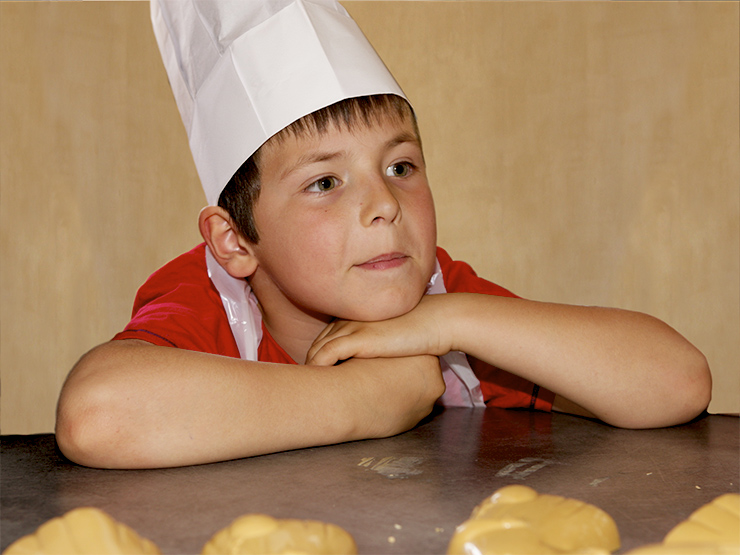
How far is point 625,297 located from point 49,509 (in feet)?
5.73

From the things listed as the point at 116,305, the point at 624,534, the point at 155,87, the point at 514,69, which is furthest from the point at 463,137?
the point at 624,534

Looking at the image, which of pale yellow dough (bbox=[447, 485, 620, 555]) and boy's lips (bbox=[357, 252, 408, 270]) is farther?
boy's lips (bbox=[357, 252, 408, 270])

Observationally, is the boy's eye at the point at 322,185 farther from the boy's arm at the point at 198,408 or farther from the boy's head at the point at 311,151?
the boy's arm at the point at 198,408

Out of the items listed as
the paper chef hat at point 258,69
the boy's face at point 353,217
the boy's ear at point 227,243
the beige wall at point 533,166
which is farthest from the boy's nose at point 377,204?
the beige wall at point 533,166

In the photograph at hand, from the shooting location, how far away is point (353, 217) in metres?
0.78

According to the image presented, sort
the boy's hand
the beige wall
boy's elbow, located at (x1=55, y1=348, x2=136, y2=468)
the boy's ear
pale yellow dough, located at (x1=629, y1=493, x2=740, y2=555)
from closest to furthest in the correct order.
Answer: pale yellow dough, located at (x1=629, y1=493, x2=740, y2=555) < boy's elbow, located at (x1=55, y1=348, x2=136, y2=468) < the boy's hand < the boy's ear < the beige wall

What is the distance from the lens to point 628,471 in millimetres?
587

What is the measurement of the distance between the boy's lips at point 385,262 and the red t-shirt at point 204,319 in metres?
0.19

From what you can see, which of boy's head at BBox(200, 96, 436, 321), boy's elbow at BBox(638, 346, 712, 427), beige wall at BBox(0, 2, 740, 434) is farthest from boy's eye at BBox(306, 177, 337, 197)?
beige wall at BBox(0, 2, 740, 434)

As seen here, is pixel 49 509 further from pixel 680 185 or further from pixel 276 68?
pixel 680 185

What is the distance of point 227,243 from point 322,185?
0.62 feet

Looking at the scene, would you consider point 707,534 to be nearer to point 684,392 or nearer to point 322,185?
point 684,392

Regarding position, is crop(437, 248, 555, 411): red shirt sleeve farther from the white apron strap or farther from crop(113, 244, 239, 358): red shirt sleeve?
crop(113, 244, 239, 358): red shirt sleeve

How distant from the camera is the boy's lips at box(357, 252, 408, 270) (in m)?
0.79
